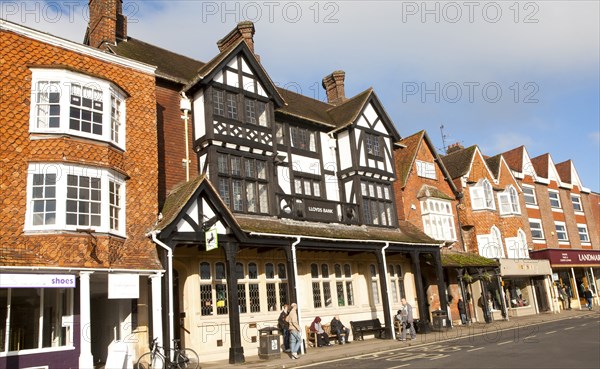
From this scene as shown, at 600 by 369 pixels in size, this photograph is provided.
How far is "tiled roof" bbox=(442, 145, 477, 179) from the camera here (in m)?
32.1

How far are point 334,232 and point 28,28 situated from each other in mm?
13389

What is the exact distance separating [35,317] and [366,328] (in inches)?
531

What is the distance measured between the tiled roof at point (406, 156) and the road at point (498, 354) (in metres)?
11.4

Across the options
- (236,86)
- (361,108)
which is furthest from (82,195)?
(361,108)

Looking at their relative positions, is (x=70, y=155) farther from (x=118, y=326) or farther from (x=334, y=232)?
(x=334, y=232)

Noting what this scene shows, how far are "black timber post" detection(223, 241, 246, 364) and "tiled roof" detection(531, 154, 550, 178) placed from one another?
1275 inches

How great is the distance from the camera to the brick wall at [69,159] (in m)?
12.7

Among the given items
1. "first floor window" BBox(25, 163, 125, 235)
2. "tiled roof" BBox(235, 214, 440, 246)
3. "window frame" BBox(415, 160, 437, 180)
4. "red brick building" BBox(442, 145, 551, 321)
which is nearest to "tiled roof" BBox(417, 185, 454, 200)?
"window frame" BBox(415, 160, 437, 180)

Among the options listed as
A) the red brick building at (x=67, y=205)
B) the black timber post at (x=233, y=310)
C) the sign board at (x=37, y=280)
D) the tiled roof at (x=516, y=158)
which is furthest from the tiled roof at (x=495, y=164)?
the sign board at (x=37, y=280)

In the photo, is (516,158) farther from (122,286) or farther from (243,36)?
(122,286)

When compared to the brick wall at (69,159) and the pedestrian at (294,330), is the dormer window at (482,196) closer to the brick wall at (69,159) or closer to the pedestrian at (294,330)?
the pedestrian at (294,330)

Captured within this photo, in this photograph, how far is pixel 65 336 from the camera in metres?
13.3

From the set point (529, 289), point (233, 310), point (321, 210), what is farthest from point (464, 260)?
point (233, 310)

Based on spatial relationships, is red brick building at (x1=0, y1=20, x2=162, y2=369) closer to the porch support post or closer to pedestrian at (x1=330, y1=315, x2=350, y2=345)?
the porch support post
